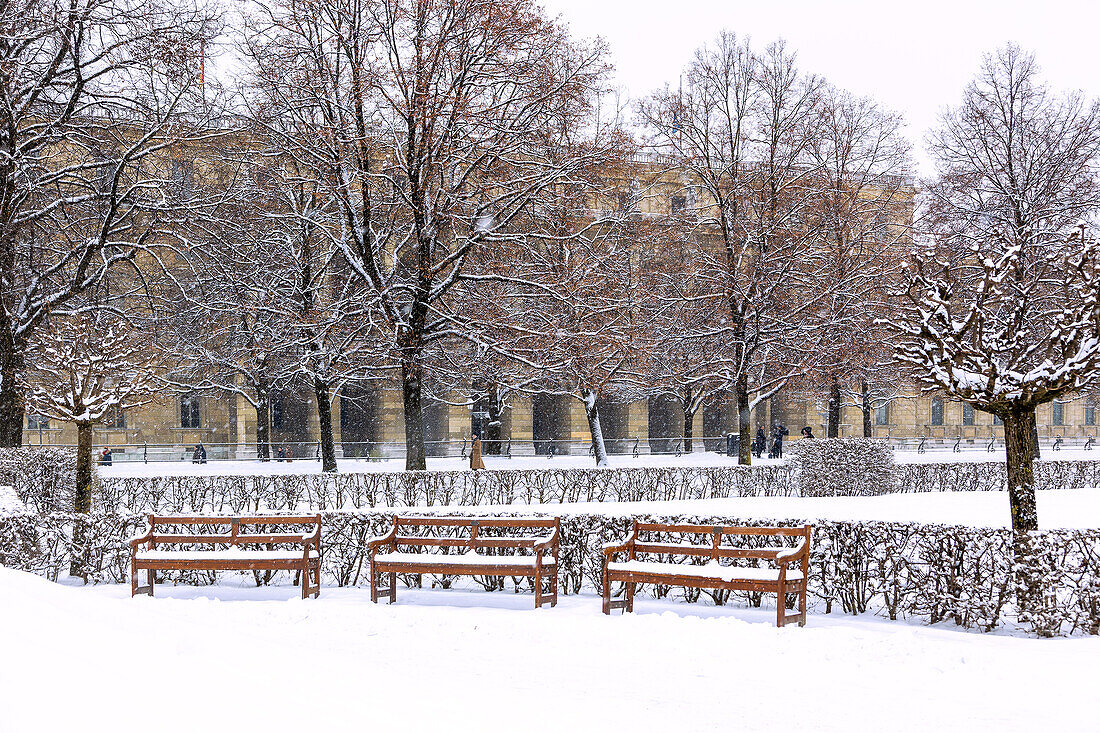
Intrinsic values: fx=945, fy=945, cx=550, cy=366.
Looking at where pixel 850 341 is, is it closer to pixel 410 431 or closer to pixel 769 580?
pixel 410 431

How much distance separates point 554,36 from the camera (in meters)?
21.5

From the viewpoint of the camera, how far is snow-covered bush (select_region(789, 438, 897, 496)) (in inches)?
792

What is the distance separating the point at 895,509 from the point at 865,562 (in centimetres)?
551

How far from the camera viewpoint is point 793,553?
9570mm

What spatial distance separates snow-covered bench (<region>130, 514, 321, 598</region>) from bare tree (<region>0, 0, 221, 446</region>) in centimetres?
887

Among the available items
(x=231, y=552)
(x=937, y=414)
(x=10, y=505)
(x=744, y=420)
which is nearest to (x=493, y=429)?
(x=744, y=420)

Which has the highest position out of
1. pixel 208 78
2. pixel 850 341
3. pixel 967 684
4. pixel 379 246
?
pixel 208 78

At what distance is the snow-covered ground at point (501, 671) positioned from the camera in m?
5.56

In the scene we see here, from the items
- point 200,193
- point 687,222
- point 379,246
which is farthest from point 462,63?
point 687,222

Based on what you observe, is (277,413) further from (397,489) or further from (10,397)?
(397,489)

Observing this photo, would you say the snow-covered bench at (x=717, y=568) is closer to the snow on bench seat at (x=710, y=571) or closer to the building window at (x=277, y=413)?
the snow on bench seat at (x=710, y=571)

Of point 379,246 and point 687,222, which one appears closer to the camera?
point 379,246

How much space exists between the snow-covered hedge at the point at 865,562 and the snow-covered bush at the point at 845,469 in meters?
9.79

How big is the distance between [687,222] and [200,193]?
14.0 meters
